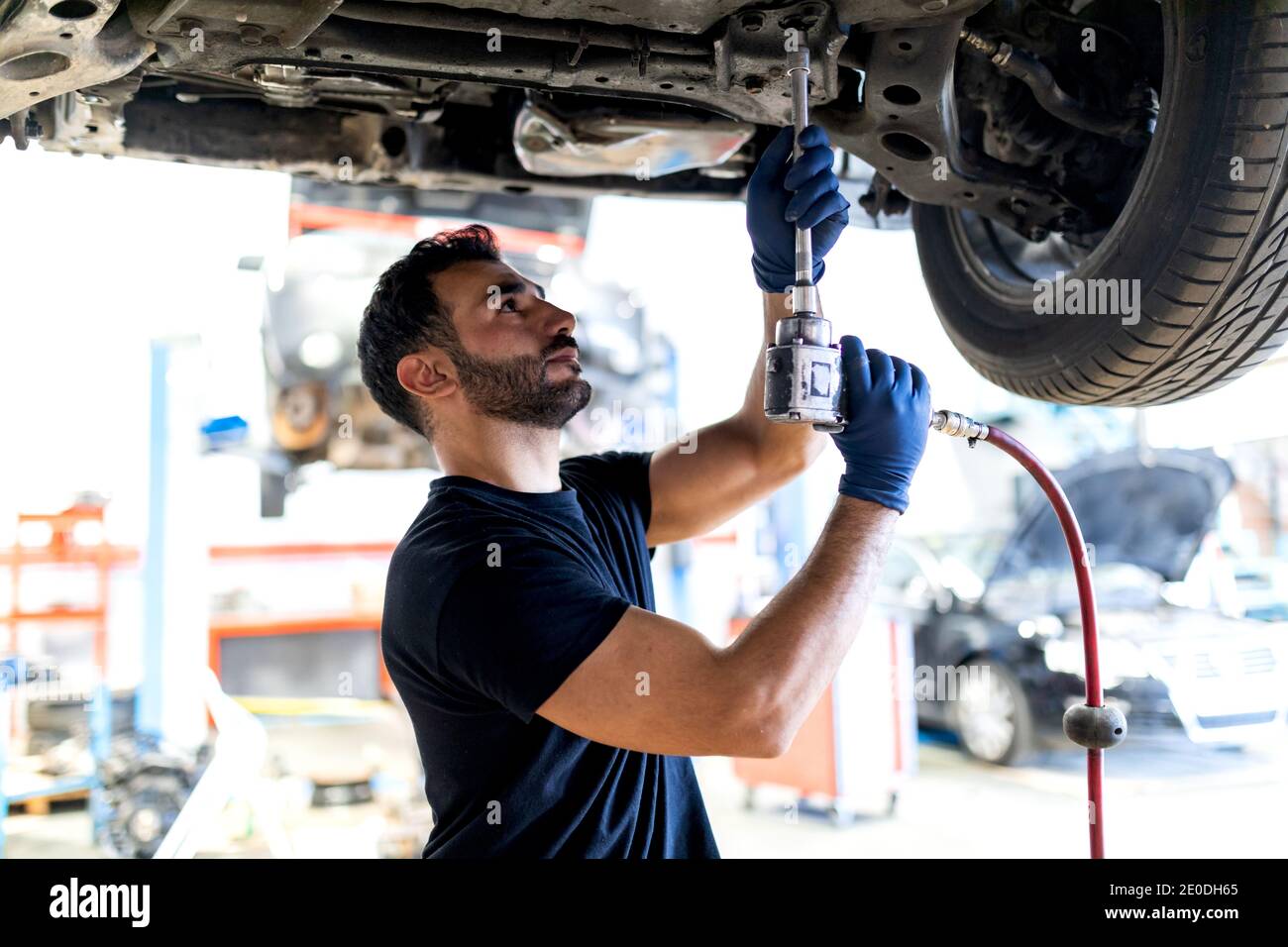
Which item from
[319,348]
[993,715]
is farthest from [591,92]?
[993,715]

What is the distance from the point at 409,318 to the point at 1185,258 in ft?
3.27

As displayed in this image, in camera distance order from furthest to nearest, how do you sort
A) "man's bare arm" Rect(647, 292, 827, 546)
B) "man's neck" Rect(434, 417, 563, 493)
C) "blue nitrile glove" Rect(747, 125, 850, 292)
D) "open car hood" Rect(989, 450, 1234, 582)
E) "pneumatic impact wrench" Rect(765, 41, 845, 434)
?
1. "open car hood" Rect(989, 450, 1234, 582)
2. "man's bare arm" Rect(647, 292, 827, 546)
3. "man's neck" Rect(434, 417, 563, 493)
4. "blue nitrile glove" Rect(747, 125, 850, 292)
5. "pneumatic impact wrench" Rect(765, 41, 845, 434)

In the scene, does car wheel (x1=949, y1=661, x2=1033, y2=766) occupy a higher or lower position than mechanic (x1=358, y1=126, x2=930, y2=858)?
lower

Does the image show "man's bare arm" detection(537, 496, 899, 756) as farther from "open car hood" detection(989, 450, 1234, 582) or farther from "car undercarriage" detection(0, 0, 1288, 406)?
"open car hood" detection(989, 450, 1234, 582)

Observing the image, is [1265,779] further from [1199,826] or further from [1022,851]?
[1022,851]

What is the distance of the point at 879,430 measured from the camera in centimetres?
120

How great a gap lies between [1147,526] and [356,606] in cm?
341

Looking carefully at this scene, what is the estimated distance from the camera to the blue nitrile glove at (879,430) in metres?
1.20

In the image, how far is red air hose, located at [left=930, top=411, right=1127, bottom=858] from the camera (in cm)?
131

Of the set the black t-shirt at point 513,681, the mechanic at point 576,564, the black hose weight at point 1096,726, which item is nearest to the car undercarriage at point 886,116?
the mechanic at point 576,564

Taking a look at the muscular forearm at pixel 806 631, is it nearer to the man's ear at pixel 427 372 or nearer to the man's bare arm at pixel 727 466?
the man's bare arm at pixel 727 466

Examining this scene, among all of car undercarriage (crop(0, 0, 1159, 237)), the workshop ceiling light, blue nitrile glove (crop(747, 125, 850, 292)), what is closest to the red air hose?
blue nitrile glove (crop(747, 125, 850, 292))
